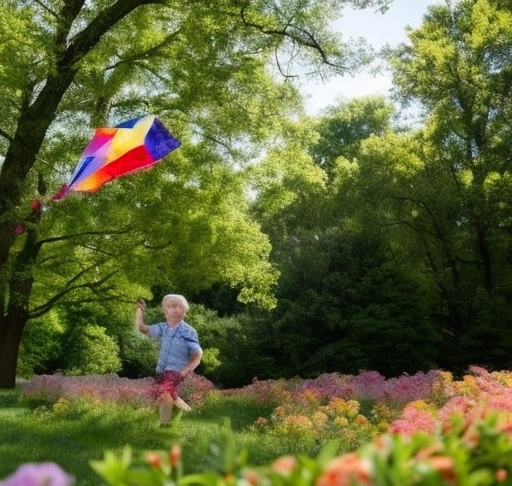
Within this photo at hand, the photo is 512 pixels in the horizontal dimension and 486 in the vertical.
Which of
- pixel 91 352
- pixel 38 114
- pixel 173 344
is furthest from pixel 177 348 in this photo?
pixel 91 352

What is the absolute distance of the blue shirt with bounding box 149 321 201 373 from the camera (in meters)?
8.21

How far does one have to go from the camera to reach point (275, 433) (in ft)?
28.6

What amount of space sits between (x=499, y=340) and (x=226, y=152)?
10.7 metres

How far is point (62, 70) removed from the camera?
14.2 metres

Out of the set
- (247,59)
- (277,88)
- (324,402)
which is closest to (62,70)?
(247,59)

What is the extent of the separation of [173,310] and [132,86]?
9.14 m

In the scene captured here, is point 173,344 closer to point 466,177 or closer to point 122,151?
point 122,151

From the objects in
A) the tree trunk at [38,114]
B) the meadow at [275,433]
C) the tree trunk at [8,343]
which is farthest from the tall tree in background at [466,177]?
the tree trunk at [38,114]

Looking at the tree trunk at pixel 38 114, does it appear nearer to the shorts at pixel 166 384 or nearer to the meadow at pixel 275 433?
the meadow at pixel 275 433

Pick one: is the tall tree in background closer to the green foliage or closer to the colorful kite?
the green foliage

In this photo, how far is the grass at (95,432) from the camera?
655 cm

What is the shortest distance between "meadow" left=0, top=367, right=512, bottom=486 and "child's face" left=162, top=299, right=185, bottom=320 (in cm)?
113

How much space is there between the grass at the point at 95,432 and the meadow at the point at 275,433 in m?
0.02

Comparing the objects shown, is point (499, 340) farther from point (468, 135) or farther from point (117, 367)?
point (117, 367)
